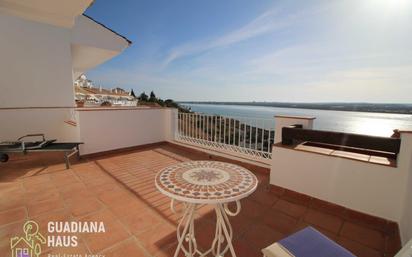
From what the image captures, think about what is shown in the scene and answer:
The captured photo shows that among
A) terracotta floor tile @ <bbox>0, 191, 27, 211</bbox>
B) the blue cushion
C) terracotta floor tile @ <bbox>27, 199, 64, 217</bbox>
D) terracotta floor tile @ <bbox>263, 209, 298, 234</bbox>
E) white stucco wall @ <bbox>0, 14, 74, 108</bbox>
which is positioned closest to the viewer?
the blue cushion

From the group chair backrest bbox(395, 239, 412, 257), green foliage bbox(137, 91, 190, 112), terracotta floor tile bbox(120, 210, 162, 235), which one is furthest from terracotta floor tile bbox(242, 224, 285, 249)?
green foliage bbox(137, 91, 190, 112)

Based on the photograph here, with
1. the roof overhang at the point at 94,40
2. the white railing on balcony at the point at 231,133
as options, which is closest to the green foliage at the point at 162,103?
the white railing on balcony at the point at 231,133

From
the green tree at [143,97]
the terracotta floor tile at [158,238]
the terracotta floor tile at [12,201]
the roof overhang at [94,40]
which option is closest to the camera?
the terracotta floor tile at [158,238]

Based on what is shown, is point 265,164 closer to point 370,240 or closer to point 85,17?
point 370,240

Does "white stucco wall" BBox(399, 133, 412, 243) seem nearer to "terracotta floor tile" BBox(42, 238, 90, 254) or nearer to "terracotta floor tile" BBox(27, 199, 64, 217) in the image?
"terracotta floor tile" BBox(42, 238, 90, 254)

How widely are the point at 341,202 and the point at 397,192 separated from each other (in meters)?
0.48

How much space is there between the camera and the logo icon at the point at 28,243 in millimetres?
1468

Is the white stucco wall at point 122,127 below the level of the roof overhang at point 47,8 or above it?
below

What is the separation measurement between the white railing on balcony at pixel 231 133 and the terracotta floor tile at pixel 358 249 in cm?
164

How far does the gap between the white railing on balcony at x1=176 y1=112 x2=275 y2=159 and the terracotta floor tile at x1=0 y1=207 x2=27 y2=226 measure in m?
3.02

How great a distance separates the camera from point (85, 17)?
5.07m

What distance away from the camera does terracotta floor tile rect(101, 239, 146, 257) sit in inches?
57.6

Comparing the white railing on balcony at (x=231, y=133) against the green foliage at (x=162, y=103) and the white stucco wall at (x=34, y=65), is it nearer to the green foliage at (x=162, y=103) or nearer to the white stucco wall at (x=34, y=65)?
the green foliage at (x=162, y=103)

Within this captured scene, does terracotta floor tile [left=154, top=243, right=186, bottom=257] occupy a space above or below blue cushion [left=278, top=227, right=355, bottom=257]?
below
